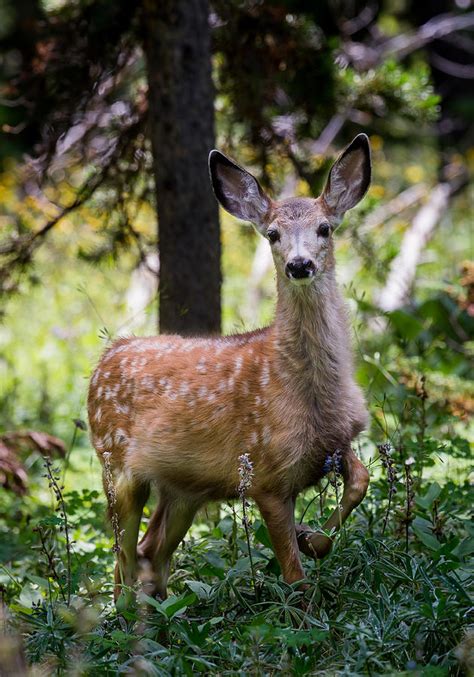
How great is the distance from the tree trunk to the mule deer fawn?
137cm

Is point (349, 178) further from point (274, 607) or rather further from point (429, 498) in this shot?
point (274, 607)

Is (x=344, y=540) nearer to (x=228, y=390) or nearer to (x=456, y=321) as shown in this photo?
(x=228, y=390)

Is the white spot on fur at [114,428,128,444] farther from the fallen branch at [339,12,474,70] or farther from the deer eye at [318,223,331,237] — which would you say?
the fallen branch at [339,12,474,70]

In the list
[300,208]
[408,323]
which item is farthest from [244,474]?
[408,323]

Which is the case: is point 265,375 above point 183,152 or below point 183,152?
below

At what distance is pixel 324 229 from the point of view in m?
4.59

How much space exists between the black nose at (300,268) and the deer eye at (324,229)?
291mm

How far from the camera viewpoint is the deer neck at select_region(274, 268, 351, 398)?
4.47 metres

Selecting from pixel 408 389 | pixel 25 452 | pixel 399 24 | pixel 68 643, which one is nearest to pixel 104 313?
pixel 25 452

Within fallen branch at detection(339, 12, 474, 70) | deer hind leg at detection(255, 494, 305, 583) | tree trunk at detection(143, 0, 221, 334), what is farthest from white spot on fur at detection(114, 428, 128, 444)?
fallen branch at detection(339, 12, 474, 70)

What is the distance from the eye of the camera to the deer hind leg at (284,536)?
4.19 meters

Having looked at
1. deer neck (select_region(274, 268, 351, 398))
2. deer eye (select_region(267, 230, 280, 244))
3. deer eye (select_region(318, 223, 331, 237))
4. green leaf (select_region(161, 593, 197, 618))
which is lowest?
green leaf (select_region(161, 593, 197, 618))

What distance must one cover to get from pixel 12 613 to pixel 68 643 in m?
0.47

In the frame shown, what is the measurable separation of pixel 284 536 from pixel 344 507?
0.28 metres
